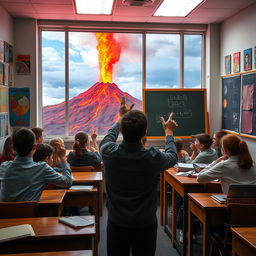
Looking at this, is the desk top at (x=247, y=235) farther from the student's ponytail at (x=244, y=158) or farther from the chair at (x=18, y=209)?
the chair at (x=18, y=209)

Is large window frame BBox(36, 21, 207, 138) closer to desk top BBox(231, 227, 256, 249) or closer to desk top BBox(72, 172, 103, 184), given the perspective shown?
desk top BBox(72, 172, 103, 184)

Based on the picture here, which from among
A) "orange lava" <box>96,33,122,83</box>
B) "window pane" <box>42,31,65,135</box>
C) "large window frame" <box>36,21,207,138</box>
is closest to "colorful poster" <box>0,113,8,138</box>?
"large window frame" <box>36,21,207,138</box>

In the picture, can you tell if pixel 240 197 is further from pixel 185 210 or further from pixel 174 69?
pixel 174 69

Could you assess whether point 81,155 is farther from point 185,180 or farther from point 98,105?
point 98,105

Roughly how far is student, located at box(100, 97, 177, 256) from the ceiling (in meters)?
3.36

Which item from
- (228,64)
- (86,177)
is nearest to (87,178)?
(86,177)

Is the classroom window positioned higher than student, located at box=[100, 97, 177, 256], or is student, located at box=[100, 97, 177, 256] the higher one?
the classroom window

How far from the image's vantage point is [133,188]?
1.88 metres

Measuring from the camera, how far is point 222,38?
5.98 m

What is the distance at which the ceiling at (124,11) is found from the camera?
4.84 metres

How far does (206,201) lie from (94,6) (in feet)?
11.4

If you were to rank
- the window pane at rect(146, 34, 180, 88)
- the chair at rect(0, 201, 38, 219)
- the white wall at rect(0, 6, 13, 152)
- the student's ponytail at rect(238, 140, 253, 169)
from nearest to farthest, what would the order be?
the chair at rect(0, 201, 38, 219)
the student's ponytail at rect(238, 140, 253, 169)
the white wall at rect(0, 6, 13, 152)
the window pane at rect(146, 34, 180, 88)

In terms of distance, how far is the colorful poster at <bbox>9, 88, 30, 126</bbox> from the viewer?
5480 millimetres

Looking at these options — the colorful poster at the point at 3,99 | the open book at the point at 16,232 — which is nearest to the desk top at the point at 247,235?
the open book at the point at 16,232
